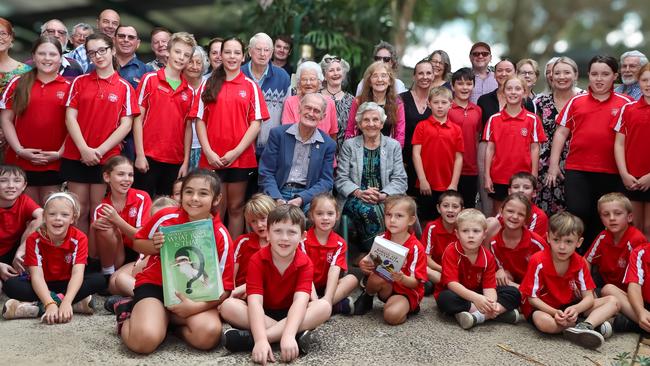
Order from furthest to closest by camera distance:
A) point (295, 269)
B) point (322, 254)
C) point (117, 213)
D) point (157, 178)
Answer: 1. point (157, 178)
2. point (117, 213)
3. point (322, 254)
4. point (295, 269)

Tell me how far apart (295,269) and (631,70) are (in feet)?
11.7

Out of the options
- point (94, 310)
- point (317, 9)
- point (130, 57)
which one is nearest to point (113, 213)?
point (94, 310)

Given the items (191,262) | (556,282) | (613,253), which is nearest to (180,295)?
(191,262)

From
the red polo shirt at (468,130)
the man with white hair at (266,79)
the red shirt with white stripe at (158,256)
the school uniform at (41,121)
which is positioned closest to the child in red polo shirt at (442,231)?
the red polo shirt at (468,130)

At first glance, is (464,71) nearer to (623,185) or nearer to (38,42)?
(623,185)

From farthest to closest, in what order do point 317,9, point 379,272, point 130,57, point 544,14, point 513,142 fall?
point 544,14 → point 317,9 → point 130,57 → point 513,142 → point 379,272

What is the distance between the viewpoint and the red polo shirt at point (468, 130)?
5352mm

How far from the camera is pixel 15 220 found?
4.28 meters

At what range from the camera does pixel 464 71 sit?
534 cm

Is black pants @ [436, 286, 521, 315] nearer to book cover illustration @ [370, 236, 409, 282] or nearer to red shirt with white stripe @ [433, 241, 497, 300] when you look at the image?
red shirt with white stripe @ [433, 241, 497, 300]

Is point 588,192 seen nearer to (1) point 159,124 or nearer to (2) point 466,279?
(2) point 466,279

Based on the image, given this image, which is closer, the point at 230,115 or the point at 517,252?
the point at 517,252

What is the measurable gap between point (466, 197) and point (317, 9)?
15.4 feet

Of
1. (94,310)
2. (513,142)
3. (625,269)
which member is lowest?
(94,310)
